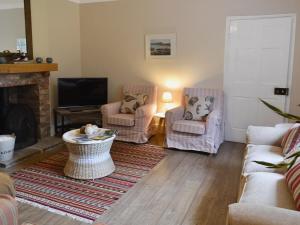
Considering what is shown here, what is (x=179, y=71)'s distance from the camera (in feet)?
16.0

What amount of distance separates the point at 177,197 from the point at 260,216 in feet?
5.04

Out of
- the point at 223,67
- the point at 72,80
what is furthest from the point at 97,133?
the point at 223,67

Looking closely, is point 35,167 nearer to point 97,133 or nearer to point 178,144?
point 97,133

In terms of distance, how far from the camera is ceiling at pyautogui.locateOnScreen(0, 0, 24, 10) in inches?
158

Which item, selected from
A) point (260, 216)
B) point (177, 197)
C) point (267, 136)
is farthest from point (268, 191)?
point (267, 136)

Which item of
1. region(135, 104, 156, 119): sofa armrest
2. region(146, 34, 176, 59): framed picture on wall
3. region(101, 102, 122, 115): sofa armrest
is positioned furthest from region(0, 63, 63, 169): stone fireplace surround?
region(146, 34, 176, 59): framed picture on wall

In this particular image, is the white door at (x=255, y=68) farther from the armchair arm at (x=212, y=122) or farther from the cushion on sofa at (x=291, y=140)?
the cushion on sofa at (x=291, y=140)

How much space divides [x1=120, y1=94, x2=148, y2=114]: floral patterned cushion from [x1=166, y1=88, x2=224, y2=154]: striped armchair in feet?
2.40

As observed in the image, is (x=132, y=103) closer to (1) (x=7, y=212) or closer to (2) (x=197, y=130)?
(2) (x=197, y=130)

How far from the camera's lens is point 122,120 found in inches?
177

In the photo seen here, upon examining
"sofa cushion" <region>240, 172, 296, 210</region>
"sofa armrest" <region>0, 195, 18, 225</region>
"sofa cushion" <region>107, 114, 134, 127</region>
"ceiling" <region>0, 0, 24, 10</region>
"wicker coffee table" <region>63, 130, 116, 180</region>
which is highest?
"ceiling" <region>0, 0, 24, 10</region>

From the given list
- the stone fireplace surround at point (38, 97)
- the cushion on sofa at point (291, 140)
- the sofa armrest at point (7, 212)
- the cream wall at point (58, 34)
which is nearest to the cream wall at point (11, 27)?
Answer: the cream wall at point (58, 34)

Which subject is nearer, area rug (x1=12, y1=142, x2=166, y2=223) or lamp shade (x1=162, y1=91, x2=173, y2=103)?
area rug (x1=12, y1=142, x2=166, y2=223)

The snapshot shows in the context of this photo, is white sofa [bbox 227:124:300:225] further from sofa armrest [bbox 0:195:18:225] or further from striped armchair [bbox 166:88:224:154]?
sofa armrest [bbox 0:195:18:225]
